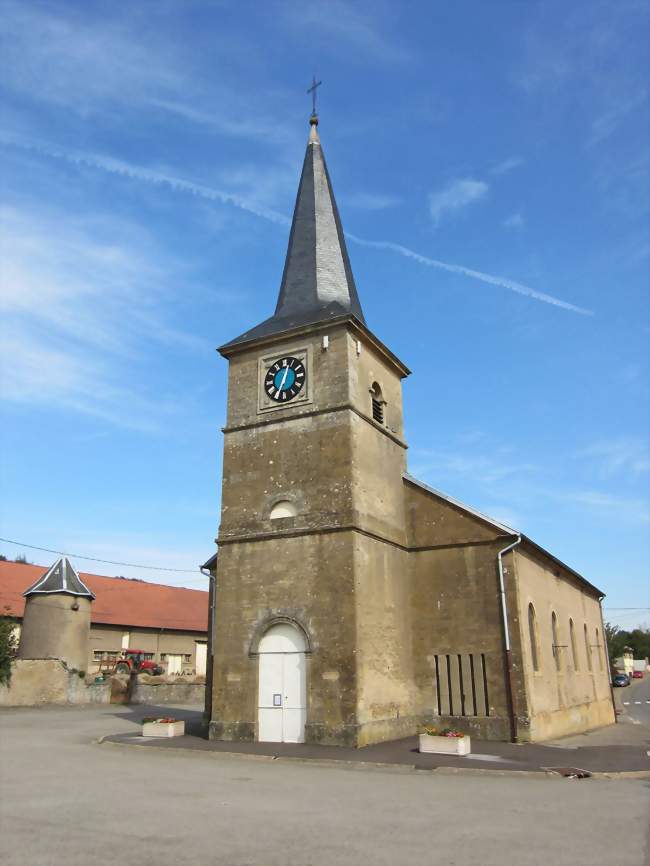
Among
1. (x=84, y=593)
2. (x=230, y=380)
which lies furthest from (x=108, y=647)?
(x=230, y=380)

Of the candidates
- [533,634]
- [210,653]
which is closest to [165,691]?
[210,653]

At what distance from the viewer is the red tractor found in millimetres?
42197

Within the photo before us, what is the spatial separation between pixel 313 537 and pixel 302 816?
962cm

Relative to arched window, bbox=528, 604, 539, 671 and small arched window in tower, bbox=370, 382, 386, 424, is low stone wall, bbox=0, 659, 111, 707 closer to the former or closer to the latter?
small arched window in tower, bbox=370, 382, 386, 424

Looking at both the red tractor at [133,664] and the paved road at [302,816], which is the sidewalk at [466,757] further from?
the red tractor at [133,664]

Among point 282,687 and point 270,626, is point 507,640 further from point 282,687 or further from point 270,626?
point 270,626

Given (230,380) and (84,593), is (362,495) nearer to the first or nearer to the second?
(230,380)

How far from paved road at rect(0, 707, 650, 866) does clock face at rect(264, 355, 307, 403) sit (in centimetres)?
1008

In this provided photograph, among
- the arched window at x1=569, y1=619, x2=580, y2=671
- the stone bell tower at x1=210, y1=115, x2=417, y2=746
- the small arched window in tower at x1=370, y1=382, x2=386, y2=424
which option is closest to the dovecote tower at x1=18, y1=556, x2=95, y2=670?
the stone bell tower at x1=210, y1=115, x2=417, y2=746

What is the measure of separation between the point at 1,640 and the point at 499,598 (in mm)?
24868

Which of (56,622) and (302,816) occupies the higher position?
(56,622)

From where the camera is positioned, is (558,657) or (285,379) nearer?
(285,379)

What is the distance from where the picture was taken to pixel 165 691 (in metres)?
38.2

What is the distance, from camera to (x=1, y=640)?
32.4 metres
